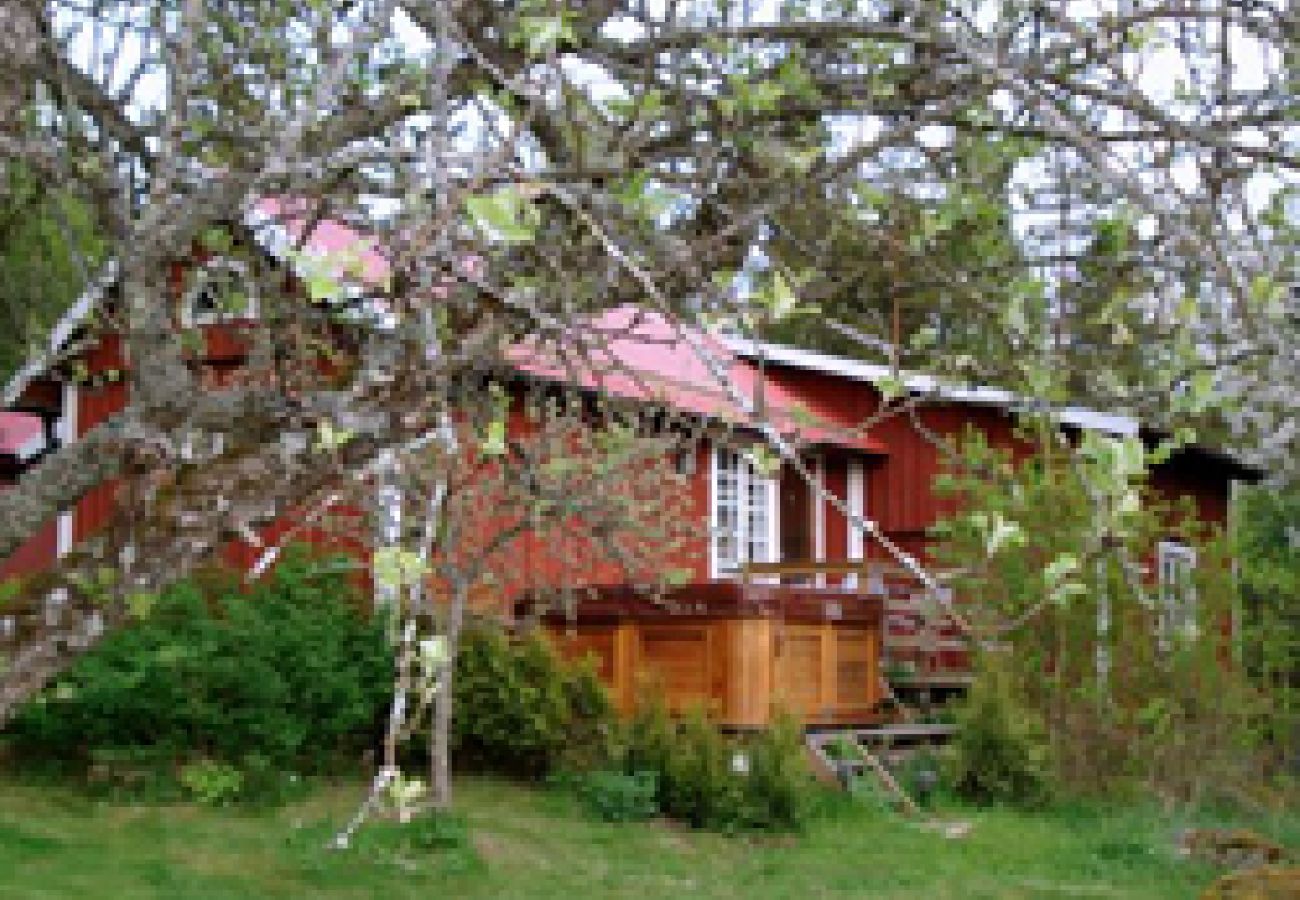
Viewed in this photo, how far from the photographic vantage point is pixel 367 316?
4699 mm

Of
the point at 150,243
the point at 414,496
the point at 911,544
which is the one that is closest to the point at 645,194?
the point at 414,496

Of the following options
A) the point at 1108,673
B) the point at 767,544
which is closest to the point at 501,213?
the point at 1108,673

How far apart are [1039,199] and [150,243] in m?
2.97

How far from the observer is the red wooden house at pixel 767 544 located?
488 inches

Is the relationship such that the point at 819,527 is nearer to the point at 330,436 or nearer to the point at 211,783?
the point at 211,783

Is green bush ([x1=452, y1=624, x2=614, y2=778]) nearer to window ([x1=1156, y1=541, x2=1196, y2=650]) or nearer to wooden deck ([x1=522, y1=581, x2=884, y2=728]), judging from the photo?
wooden deck ([x1=522, y1=581, x2=884, y2=728])

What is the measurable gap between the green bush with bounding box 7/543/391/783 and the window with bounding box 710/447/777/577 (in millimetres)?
5808

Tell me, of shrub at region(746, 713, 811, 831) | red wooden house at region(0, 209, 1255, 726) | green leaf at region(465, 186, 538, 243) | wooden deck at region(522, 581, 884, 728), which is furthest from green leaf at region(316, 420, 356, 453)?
wooden deck at region(522, 581, 884, 728)

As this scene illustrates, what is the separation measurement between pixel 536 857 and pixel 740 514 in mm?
8017

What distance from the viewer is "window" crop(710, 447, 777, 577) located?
1700 centimetres

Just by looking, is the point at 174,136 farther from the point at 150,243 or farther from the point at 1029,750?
the point at 1029,750

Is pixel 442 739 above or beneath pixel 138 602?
beneath

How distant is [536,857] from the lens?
31.9ft

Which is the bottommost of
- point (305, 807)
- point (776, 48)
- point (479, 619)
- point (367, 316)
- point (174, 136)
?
point (305, 807)
